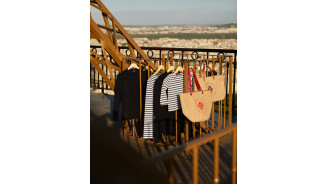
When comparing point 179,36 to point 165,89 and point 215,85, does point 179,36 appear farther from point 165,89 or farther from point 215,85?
point 165,89

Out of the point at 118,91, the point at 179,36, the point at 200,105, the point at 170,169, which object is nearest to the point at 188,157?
the point at 200,105

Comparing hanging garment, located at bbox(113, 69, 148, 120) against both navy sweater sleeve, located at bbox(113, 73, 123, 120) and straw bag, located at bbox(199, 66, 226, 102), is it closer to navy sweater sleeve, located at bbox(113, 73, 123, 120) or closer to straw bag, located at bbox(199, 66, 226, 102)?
navy sweater sleeve, located at bbox(113, 73, 123, 120)

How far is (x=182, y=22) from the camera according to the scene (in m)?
15.3

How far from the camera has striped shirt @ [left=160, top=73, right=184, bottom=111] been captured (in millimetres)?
2541

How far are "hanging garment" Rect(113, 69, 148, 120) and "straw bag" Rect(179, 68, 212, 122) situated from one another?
24.0 inches

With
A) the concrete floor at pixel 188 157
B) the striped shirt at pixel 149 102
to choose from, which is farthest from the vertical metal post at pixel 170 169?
the striped shirt at pixel 149 102

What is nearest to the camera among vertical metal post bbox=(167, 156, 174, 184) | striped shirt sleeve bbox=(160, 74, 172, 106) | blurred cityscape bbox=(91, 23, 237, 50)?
vertical metal post bbox=(167, 156, 174, 184)

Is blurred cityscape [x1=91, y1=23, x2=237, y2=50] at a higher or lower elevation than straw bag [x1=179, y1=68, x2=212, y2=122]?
higher

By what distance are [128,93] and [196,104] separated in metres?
0.64

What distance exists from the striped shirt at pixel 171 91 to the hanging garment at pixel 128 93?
1.10ft

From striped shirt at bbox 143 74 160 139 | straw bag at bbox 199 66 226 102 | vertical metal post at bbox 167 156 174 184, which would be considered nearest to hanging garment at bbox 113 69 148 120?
striped shirt at bbox 143 74 160 139
